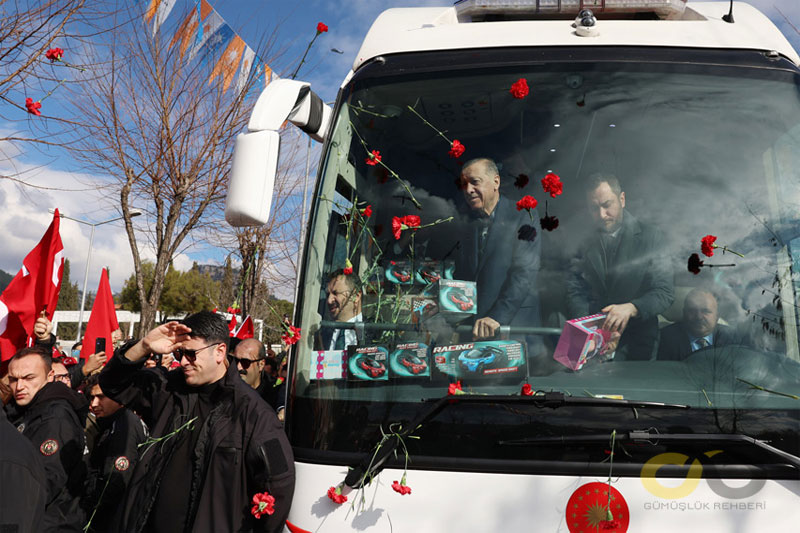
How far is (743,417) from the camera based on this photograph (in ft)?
7.70

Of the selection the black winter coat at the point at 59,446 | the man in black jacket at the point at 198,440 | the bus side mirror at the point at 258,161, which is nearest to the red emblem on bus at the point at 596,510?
the man in black jacket at the point at 198,440

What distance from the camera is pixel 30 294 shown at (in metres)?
5.70

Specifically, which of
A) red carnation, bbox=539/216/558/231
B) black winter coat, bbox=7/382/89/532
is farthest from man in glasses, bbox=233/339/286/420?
red carnation, bbox=539/216/558/231

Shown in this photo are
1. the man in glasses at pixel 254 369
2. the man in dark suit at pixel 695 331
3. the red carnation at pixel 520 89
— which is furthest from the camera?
the man in glasses at pixel 254 369

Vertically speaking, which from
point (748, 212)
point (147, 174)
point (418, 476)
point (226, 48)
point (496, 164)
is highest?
point (226, 48)

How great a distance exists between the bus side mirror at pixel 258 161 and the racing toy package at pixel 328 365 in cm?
58

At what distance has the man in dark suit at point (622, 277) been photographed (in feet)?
8.46

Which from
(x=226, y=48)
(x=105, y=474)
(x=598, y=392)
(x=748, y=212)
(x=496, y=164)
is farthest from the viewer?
(x=226, y=48)

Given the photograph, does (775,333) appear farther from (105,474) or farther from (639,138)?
(105,474)

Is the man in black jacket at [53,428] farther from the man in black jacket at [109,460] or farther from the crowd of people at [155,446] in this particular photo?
the man in black jacket at [109,460]

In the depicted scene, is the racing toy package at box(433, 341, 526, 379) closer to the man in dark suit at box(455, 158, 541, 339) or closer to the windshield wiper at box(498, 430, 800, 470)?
the man in dark suit at box(455, 158, 541, 339)

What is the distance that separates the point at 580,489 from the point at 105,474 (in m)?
3.40

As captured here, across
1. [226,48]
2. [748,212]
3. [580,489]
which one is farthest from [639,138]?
[226,48]

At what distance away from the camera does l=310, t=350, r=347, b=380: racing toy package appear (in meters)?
2.63
